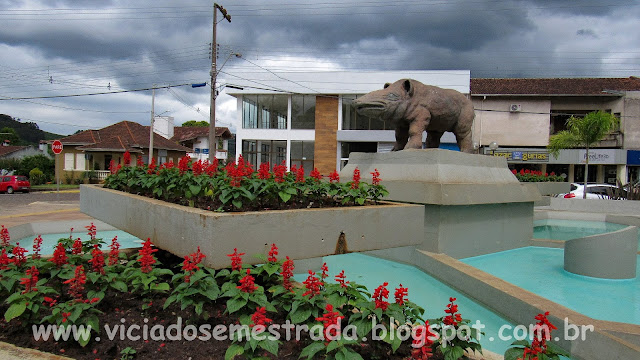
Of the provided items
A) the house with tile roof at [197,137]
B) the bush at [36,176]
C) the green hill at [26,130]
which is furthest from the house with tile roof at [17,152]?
the green hill at [26,130]

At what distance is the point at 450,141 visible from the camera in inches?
1083

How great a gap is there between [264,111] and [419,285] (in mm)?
27008

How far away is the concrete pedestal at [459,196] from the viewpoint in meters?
6.54

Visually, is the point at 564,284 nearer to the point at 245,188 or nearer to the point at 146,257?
the point at 245,188

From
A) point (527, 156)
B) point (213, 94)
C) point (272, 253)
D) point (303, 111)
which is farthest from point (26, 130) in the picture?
point (272, 253)

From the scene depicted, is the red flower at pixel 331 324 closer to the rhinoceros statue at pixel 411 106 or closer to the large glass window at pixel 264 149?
the rhinoceros statue at pixel 411 106

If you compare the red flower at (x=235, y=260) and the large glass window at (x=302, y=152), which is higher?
the large glass window at (x=302, y=152)

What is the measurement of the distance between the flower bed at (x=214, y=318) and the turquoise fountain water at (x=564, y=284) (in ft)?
8.40

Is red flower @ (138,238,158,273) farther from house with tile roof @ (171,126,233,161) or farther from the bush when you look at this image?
house with tile roof @ (171,126,233,161)

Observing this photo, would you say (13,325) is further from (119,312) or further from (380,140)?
(380,140)

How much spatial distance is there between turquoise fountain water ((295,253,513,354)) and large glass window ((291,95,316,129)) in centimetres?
2313

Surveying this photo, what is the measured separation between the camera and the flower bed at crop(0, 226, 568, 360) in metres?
2.47

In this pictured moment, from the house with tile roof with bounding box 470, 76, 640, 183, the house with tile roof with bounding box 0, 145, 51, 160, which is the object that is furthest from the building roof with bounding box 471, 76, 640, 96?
the house with tile roof with bounding box 0, 145, 51, 160

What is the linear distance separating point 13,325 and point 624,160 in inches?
1322
